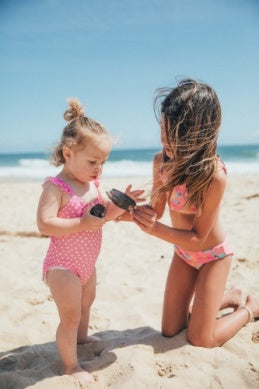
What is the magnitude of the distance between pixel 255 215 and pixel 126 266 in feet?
10.7

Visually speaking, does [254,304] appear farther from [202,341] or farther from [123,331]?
[123,331]

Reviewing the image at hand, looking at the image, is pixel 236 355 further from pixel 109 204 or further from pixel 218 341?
pixel 109 204

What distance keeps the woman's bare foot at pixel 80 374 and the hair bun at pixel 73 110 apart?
1664mm

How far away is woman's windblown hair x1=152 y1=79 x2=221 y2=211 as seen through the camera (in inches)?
102

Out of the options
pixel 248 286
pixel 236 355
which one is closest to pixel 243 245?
pixel 248 286

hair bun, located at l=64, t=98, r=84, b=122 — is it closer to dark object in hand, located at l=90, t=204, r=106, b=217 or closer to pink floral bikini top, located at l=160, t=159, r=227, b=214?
dark object in hand, located at l=90, t=204, r=106, b=217

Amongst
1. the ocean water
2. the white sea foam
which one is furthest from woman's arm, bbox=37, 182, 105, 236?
the white sea foam

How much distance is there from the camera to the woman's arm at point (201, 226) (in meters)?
2.65

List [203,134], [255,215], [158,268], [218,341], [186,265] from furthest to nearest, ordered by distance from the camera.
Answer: [255,215] → [158,268] → [186,265] → [218,341] → [203,134]

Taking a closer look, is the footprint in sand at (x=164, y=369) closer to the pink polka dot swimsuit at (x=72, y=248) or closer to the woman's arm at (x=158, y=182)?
the pink polka dot swimsuit at (x=72, y=248)

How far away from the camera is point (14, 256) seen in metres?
4.92

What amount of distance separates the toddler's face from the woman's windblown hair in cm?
49

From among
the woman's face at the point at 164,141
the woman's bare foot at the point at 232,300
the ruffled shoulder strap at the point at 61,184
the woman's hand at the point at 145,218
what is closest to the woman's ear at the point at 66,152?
the ruffled shoulder strap at the point at 61,184

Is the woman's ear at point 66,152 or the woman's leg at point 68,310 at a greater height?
the woman's ear at point 66,152
